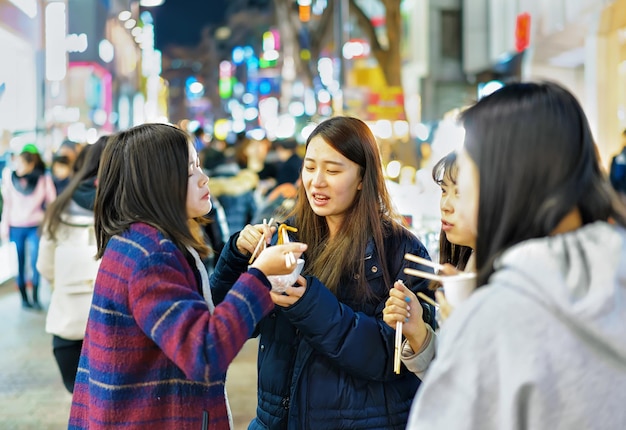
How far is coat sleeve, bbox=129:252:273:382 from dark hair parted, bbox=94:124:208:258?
0.52ft

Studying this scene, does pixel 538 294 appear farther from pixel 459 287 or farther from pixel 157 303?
pixel 157 303

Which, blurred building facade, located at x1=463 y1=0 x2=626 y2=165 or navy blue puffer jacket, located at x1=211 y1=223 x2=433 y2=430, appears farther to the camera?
blurred building facade, located at x1=463 y1=0 x2=626 y2=165

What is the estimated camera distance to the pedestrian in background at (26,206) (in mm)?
10406

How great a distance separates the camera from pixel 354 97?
53.1 ft

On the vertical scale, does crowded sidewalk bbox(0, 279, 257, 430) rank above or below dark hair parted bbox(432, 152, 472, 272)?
below

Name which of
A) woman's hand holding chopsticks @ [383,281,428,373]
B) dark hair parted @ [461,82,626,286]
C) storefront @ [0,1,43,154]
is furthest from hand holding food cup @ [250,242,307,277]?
storefront @ [0,1,43,154]

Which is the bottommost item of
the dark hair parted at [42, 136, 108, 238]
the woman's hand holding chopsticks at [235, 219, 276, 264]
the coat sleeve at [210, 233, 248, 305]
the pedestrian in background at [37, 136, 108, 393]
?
the pedestrian in background at [37, 136, 108, 393]

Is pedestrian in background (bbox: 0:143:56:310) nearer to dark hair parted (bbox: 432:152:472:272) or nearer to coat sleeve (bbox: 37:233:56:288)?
coat sleeve (bbox: 37:233:56:288)

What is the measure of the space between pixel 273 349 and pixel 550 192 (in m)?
1.45

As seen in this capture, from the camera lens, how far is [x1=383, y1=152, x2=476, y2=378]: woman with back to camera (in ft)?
8.41

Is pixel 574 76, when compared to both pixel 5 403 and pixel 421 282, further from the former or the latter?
pixel 421 282

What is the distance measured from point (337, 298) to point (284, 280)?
0.41 m

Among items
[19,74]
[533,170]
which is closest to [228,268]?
[533,170]

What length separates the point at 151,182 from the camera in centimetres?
246
